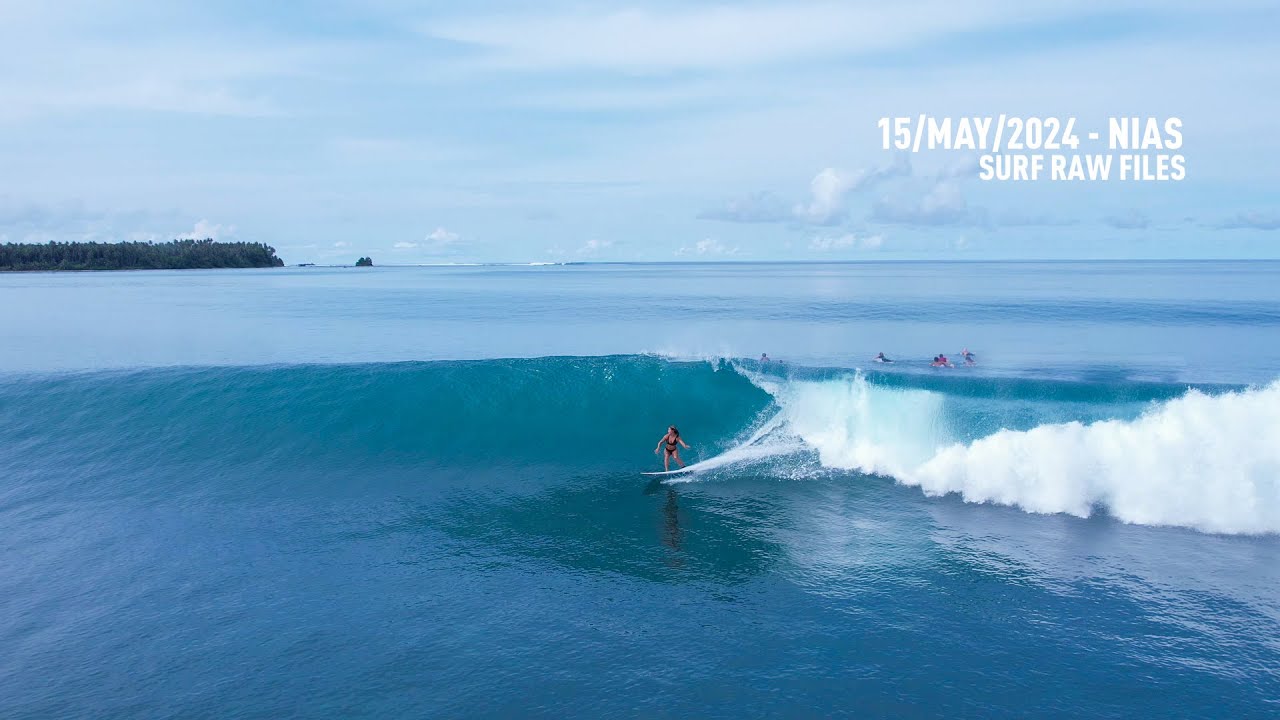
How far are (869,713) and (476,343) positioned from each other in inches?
1278

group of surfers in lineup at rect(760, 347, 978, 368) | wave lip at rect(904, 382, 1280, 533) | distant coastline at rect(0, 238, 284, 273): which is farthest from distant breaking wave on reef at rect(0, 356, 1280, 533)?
distant coastline at rect(0, 238, 284, 273)

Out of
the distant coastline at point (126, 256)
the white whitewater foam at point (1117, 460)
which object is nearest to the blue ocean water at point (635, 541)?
the white whitewater foam at point (1117, 460)

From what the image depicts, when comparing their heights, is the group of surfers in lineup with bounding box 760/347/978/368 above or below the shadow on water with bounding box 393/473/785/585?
above

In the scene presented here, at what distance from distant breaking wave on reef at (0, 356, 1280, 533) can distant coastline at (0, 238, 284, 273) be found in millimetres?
152208

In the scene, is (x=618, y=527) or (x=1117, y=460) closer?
(x=618, y=527)

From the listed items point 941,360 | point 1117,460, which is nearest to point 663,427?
point 1117,460

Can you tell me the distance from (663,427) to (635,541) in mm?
7845

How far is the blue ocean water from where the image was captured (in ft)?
32.0

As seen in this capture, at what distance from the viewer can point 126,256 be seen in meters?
156

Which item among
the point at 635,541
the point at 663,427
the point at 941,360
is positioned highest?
the point at 941,360

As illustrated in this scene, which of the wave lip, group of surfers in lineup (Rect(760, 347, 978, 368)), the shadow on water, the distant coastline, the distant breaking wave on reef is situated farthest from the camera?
the distant coastline

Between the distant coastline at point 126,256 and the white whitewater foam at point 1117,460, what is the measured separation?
559ft

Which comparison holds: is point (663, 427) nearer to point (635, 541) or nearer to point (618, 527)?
point (618, 527)

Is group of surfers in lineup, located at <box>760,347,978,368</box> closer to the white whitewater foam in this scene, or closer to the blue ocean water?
the blue ocean water
